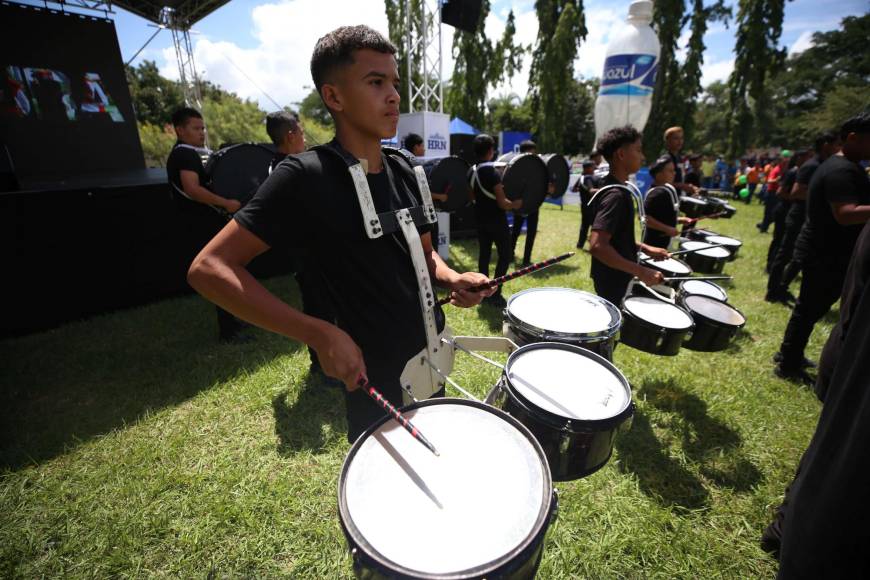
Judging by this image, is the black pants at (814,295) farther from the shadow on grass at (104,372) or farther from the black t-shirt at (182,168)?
the black t-shirt at (182,168)

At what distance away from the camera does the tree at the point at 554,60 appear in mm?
17516

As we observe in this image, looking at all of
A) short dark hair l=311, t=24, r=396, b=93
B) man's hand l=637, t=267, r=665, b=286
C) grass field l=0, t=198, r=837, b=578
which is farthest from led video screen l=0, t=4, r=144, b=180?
man's hand l=637, t=267, r=665, b=286

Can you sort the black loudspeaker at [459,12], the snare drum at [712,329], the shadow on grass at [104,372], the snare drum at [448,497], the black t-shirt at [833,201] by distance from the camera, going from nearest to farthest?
the snare drum at [448,497], the snare drum at [712,329], the shadow on grass at [104,372], the black t-shirt at [833,201], the black loudspeaker at [459,12]

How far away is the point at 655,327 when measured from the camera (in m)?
2.37

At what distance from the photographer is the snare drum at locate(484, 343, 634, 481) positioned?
1.39m

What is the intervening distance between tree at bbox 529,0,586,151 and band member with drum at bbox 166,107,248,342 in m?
18.8

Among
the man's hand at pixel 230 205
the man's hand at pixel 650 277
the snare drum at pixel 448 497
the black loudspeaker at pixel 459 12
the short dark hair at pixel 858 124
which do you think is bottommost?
the snare drum at pixel 448 497

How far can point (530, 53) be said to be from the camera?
67.4ft

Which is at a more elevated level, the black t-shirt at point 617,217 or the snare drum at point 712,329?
the black t-shirt at point 617,217

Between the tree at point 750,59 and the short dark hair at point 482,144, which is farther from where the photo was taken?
the tree at point 750,59

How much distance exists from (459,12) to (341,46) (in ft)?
26.4

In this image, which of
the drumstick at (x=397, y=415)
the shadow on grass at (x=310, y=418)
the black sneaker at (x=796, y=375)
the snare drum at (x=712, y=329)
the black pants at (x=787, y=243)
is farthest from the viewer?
the black pants at (x=787, y=243)

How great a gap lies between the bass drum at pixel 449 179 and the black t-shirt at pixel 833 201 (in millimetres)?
3934

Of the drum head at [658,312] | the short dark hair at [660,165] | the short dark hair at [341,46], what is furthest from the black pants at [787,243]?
the short dark hair at [341,46]
